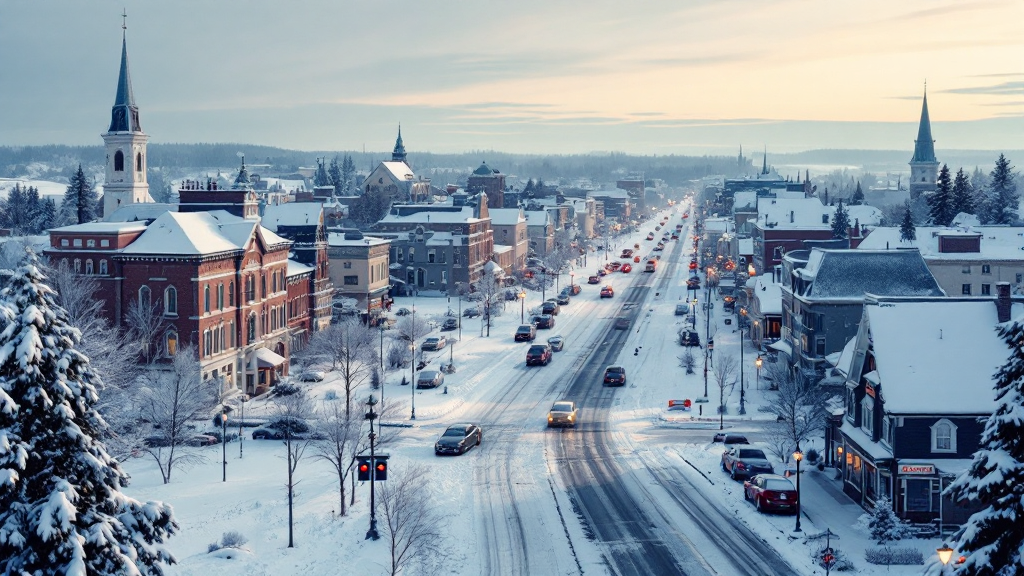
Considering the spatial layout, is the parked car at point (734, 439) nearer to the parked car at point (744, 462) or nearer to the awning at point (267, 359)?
the parked car at point (744, 462)

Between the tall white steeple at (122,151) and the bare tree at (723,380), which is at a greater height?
the tall white steeple at (122,151)

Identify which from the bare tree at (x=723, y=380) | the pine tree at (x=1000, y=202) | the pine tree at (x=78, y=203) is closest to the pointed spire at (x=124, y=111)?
the pine tree at (x=78, y=203)

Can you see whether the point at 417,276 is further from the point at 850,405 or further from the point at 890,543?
the point at 890,543

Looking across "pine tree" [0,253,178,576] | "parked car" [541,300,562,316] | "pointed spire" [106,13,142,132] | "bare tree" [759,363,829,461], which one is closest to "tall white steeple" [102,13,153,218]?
"pointed spire" [106,13,142,132]

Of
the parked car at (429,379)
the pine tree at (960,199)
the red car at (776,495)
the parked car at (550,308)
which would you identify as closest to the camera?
the red car at (776,495)

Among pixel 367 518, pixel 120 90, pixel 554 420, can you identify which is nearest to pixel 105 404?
pixel 367 518

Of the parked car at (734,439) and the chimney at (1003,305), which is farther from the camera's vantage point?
the parked car at (734,439)

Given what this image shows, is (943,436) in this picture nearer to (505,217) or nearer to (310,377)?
(310,377)

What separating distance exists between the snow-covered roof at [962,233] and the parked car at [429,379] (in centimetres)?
3616

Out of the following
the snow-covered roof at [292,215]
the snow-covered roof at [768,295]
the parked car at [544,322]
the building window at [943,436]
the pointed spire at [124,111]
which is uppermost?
the pointed spire at [124,111]

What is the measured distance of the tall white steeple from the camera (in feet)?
348

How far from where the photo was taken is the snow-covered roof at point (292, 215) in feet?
287

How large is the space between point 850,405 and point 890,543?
922 cm

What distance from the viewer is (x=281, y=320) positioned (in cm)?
7488
